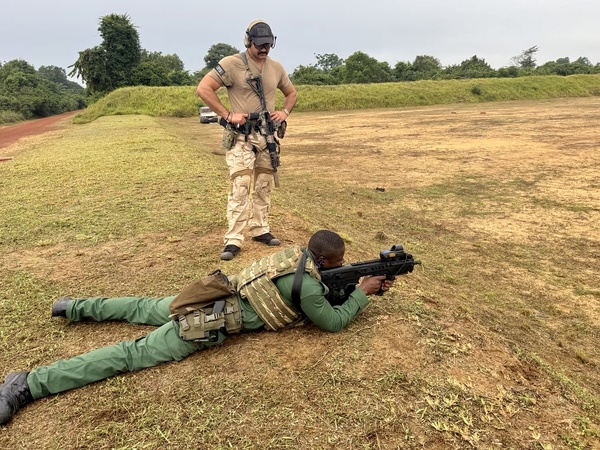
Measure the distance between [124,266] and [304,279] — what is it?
108 inches

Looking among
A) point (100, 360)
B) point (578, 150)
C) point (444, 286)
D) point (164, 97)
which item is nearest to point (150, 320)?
point (100, 360)

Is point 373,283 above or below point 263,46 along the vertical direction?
below

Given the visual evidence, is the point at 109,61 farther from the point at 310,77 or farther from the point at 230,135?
the point at 230,135

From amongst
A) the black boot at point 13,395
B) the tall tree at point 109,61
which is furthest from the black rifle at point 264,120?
the tall tree at point 109,61

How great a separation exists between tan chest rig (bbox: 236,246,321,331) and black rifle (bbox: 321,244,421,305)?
178 mm

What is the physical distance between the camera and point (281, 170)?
13.0 m

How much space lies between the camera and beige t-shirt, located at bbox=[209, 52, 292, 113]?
4.47 m

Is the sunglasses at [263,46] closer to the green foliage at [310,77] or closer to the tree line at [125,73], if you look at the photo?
the tree line at [125,73]

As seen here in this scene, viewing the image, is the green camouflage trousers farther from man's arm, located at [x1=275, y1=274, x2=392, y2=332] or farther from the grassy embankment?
the grassy embankment

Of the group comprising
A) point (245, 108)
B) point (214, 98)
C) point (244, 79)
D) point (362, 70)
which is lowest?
point (245, 108)

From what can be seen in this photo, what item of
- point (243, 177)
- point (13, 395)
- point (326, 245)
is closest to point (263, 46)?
point (243, 177)

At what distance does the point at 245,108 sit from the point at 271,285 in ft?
7.53

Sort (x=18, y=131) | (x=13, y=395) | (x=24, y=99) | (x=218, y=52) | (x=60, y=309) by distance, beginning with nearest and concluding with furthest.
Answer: (x=13, y=395), (x=60, y=309), (x=18, y=131), (x=24, y=99), (x=218, y=52)

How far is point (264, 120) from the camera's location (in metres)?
4.66
